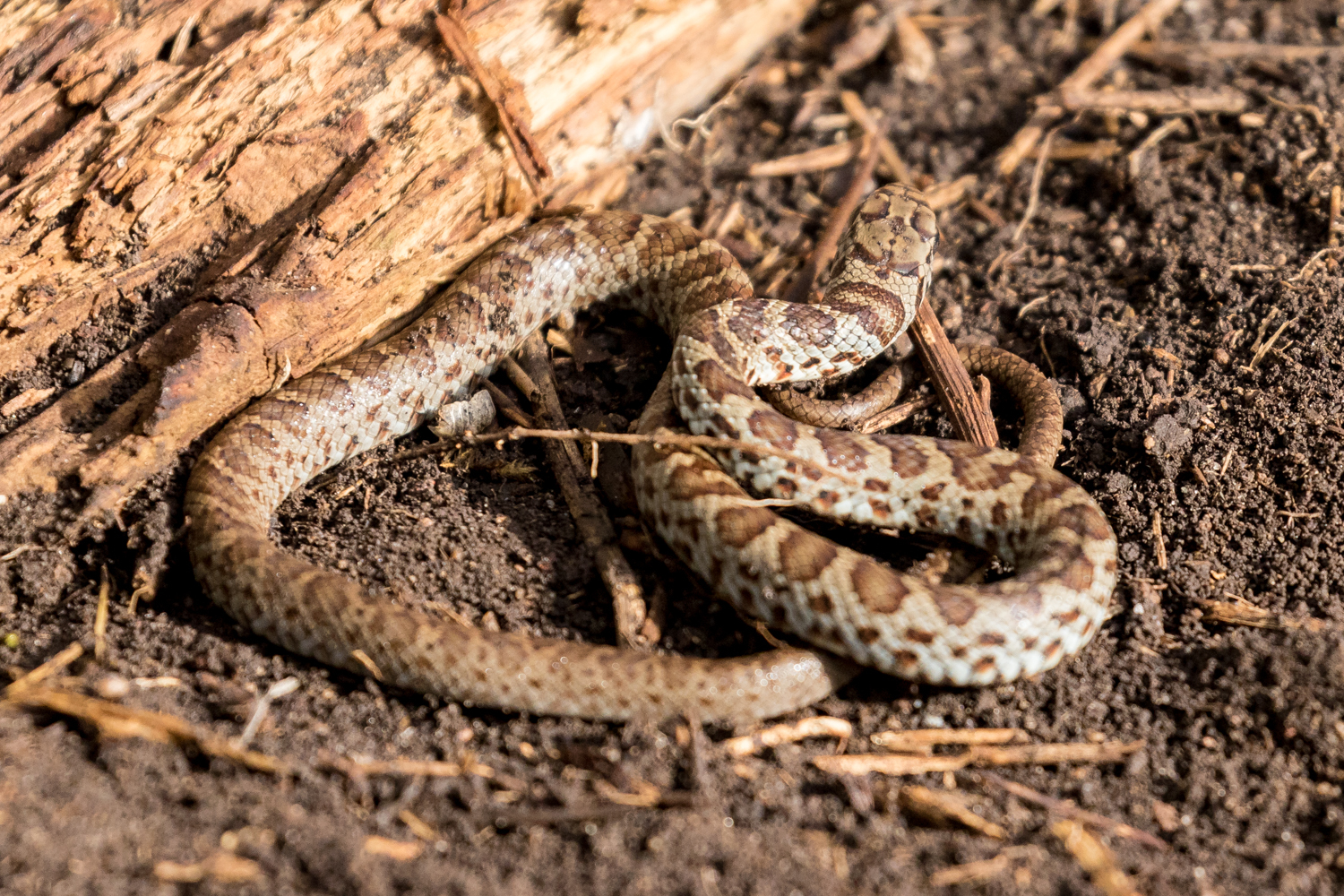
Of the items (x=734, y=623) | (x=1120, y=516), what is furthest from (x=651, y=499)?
(x=1120, y=516)

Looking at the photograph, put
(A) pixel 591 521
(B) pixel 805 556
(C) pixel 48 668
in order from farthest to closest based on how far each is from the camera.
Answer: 1. (A) pixel 591 521
2. (B) pixel 805 556
3. (C) pixel 48 668

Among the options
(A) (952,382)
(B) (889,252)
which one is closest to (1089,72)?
(B) (889,252)

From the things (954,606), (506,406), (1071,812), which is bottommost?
(1071,812)

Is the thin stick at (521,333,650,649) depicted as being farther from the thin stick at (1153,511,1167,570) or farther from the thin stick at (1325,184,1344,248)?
the thin stick at (1325,184,1344,248)

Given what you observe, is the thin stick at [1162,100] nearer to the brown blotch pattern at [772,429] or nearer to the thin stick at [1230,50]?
the thin stick at [1230,50]

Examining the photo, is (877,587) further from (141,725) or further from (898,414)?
(141,725)

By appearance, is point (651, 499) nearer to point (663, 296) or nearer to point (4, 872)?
point (663, 296)

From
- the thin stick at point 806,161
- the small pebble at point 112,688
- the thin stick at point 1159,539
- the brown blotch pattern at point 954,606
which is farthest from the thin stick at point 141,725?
the thin stick at point 806,161
